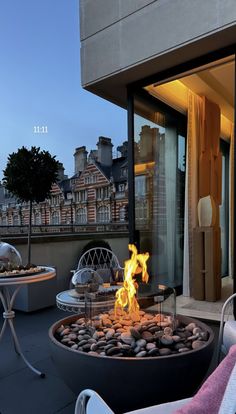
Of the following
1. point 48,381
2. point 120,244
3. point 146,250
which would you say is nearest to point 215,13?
point 146,250

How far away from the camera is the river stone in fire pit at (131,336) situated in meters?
1.72

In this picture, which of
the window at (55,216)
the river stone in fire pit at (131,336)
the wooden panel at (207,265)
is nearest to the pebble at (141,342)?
the river stone in fire pit at (131,336)

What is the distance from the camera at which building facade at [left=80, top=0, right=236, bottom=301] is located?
10.4 feet

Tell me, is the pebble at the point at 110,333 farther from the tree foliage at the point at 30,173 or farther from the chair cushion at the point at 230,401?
the tree foliage at the point at 30,173

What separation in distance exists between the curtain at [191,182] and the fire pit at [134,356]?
2414 mm

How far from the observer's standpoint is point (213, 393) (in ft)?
2.63

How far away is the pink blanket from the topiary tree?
2686mm

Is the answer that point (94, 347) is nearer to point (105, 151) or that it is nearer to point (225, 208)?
point (225, 208)

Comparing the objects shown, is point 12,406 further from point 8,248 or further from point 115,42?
point 115,42

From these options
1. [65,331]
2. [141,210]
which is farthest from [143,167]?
[65,331]

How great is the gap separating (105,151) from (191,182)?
19922 mm

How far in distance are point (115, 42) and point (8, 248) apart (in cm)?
247

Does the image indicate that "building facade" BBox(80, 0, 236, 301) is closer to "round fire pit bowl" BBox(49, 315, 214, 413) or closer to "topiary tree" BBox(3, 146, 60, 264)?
"topiary tree" BBox(3, 146, 60, 264)

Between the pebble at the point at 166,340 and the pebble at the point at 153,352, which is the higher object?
the pebble at the point at 166,340
